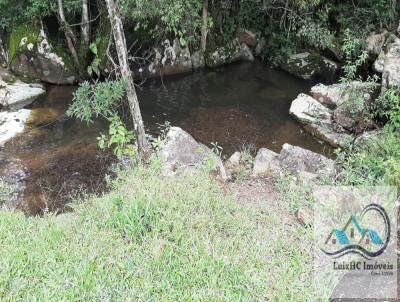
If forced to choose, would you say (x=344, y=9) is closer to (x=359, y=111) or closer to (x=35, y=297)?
(x=359, y=111)

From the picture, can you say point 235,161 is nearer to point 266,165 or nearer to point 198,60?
point 266,165

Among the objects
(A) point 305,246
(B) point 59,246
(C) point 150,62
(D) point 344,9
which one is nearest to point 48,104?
(C) point 150,62

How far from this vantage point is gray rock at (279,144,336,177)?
5.88 meters

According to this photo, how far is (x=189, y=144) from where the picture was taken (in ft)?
20.8

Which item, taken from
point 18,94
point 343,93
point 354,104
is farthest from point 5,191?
point 343,93

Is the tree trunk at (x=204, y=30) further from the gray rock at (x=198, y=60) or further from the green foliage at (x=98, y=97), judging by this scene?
the green foliage at (x=98, y=97)

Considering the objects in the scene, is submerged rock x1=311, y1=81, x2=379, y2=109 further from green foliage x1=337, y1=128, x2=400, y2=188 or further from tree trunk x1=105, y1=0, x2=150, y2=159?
tree trunk x1=105, y1=0, x2=150, y2=159

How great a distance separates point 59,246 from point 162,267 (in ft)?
3.50

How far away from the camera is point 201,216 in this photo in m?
4.00

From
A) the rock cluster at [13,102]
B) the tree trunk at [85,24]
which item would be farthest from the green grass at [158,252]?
the tree trunk at [85,24]

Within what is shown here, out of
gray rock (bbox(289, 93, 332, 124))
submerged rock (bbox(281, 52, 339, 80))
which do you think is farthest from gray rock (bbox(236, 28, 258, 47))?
gray rock (bbox(289, 93, 332, 124))

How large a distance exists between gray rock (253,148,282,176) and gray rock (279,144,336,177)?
4.4 inches

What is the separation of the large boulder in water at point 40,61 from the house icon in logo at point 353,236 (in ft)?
26.7

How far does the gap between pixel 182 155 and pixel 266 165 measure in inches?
51.8
